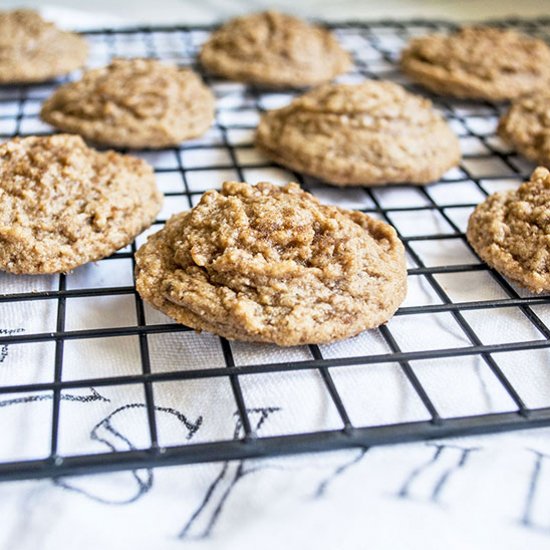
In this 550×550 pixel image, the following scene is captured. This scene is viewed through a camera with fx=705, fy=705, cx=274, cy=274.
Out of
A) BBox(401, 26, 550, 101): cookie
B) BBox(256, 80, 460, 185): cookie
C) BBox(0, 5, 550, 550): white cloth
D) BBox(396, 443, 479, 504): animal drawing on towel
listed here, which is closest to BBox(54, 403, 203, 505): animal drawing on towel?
BBox(0, 5, 550, 550): white cloth

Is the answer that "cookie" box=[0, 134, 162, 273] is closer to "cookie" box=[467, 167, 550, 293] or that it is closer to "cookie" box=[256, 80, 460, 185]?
"cookie" box=[256, 80, 460, 185]

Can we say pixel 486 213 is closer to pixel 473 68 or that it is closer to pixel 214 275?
pixel 214 275

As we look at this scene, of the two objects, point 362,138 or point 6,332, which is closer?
point 6,332

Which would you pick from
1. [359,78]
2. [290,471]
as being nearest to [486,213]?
[290,471]

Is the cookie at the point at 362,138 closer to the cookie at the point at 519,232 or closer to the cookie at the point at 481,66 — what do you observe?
the cookie at the point at 519,232

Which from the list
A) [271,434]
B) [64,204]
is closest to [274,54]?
[64,204]

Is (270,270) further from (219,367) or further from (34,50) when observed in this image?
(34,50)
